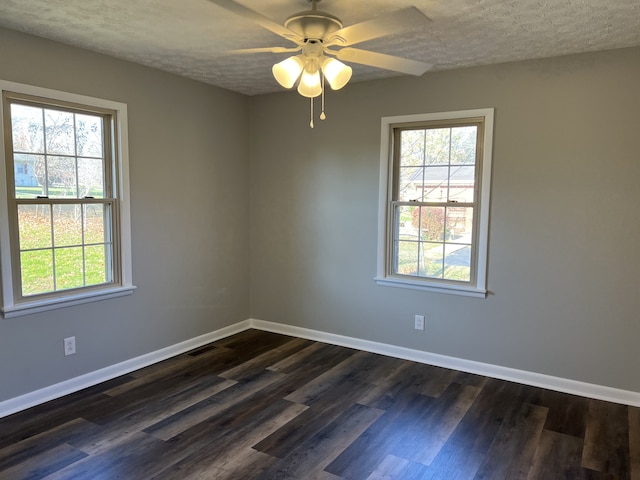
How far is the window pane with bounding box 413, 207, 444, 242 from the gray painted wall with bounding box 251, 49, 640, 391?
409mm

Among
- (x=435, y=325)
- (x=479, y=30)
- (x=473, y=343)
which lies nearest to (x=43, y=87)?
(x=479, y=30)

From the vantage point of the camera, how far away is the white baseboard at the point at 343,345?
10.1ft

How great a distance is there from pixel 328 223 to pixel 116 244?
1.87 metres

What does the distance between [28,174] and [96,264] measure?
0.80 m

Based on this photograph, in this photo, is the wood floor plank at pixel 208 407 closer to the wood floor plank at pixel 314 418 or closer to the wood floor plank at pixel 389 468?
the wood floor plank at pixel 314 418

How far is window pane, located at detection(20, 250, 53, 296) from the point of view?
297 cm

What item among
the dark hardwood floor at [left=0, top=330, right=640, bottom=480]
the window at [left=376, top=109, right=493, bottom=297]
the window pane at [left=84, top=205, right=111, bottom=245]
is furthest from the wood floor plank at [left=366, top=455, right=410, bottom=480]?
the window pane at [left=84, top=205, right=111, bottom=245]

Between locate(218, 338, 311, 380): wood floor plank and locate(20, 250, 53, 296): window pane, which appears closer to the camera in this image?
locate(20, 250, 53, 296): window pane

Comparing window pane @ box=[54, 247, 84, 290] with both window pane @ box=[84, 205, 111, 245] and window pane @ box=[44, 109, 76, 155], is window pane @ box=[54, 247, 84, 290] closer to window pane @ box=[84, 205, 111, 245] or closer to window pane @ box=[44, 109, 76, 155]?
window pane @ box=[84, 205, 111, 245]

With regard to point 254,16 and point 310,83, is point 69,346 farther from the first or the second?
point 254,16

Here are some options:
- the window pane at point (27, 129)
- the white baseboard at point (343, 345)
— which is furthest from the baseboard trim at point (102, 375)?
the window pane at point (27, 129)

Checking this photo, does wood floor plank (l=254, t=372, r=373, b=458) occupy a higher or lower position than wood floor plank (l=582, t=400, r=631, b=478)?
lower

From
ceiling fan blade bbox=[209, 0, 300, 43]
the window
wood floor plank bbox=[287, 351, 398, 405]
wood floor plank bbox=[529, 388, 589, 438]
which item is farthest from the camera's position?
the window

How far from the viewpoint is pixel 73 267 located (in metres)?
3.25
